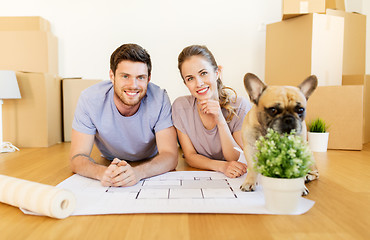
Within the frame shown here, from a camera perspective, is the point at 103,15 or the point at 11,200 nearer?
the point at 11,200

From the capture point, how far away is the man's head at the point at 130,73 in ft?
4.85

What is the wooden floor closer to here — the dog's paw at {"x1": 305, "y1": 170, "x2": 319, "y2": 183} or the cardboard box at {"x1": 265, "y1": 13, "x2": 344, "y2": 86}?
the dog's paw at {"x1": 305, "y1": 170, "x2": 319, "y2": 183}

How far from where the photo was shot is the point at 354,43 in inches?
111

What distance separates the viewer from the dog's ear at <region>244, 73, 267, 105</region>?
1.04 m

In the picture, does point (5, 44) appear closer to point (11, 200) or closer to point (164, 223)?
point (11, 200)

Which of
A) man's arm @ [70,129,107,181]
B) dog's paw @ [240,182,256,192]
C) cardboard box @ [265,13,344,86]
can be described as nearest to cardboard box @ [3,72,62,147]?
man's arm @ [70,129,107,181]

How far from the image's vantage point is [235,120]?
5.50 feet

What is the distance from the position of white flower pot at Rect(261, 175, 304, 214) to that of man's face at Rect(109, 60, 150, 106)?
0.84m

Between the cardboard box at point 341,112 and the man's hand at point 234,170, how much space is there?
130cm

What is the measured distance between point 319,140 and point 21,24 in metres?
2.86

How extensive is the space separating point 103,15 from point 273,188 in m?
2.81

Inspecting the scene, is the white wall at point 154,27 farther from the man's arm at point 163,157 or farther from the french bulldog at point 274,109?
the french bulldog at point 274,109

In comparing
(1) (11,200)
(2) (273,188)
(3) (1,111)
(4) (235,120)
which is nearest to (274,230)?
(2) (273,188)

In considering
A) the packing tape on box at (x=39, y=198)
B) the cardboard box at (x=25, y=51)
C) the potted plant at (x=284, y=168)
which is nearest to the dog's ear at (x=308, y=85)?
the potted plant at (x=284, y=168)
